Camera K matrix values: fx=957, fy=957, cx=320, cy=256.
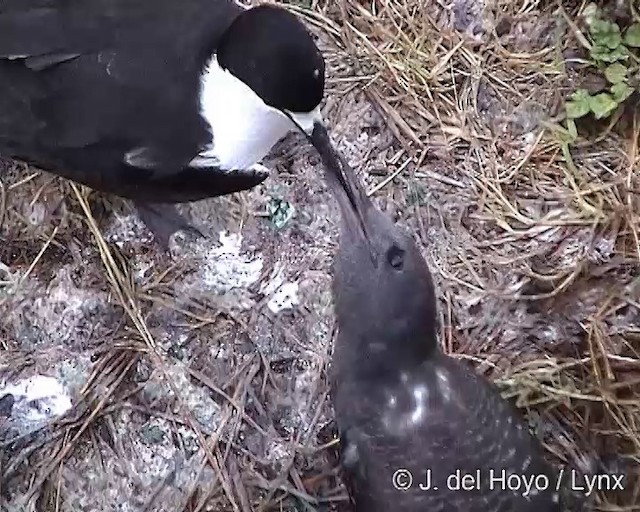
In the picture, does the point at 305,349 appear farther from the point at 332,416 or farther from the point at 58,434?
the point at 58,434

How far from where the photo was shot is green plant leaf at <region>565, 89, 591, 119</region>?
6.55 feet

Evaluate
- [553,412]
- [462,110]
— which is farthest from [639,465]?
[462,110]

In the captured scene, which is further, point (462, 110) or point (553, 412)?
Result: point (462, 110)

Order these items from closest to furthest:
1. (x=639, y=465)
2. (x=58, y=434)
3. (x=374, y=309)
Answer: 1. (x=374, y=309)
2. (x=639, y=465)
3. (x=58, y=434)

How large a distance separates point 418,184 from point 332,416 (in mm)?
518

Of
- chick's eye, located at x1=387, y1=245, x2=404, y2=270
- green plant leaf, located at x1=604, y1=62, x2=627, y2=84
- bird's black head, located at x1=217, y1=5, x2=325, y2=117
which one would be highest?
bird's black head, located at x1=217, y1=5, x2=325, y2=117

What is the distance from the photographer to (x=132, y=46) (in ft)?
5.08

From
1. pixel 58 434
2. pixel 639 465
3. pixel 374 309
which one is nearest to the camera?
pixel 374 309

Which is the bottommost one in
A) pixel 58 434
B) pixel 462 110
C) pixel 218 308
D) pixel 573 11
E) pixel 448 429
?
pixel 58 434

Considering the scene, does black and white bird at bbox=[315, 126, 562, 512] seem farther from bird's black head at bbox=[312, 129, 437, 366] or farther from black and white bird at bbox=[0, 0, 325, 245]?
black and white bird at bbox=[0, 0, 325, 245]

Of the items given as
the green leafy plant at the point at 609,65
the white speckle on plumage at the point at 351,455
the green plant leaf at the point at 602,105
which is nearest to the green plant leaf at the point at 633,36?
the green leafy plant at the point at 609,65

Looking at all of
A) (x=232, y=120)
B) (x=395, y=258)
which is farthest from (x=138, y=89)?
(x=395, y=258)

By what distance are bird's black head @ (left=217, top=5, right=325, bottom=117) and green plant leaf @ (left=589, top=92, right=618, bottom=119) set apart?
0.73 m

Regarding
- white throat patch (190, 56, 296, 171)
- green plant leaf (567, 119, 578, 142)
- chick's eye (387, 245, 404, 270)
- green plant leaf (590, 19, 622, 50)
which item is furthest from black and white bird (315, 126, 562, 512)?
green plant leaf (590, 19, 622, 50)
